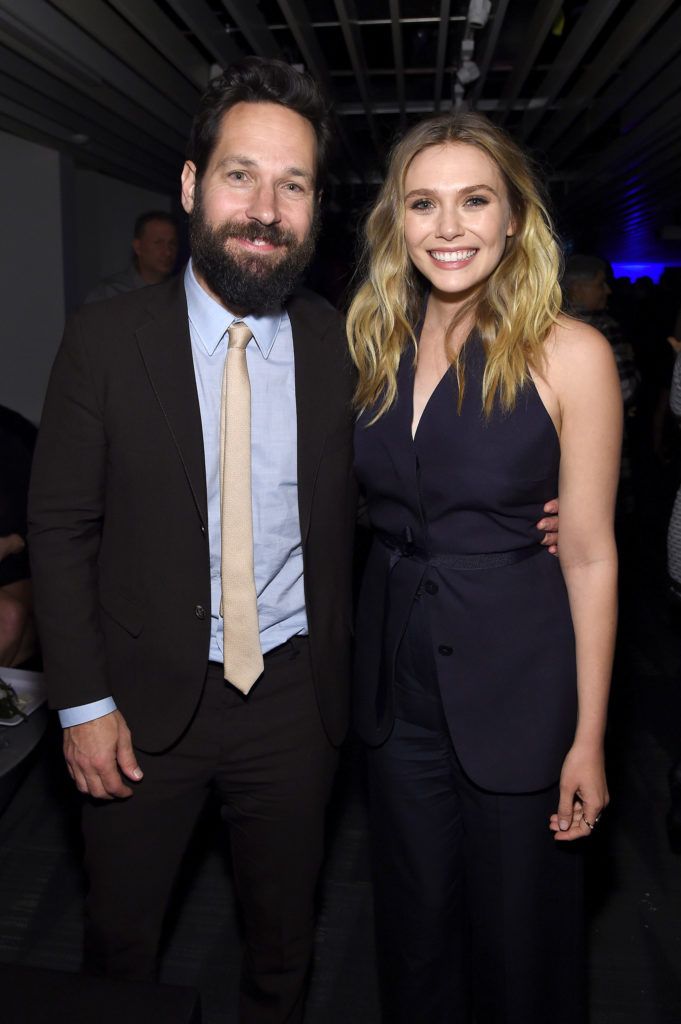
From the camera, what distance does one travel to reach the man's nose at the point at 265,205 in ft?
5.28

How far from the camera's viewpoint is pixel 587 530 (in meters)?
1.59

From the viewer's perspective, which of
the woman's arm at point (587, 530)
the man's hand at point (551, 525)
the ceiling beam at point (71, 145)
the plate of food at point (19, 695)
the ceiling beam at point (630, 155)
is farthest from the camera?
the ceiling beam at point (630, 155)

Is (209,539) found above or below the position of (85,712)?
above

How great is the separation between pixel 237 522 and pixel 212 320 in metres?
0.36

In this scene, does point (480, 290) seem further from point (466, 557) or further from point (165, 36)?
point (165, 36)

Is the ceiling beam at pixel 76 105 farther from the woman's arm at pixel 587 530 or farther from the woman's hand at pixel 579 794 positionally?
the woman's hand at pixel 579 794

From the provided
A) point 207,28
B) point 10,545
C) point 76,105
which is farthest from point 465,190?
point 76,105

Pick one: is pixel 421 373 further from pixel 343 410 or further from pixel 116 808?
pixel 116 808

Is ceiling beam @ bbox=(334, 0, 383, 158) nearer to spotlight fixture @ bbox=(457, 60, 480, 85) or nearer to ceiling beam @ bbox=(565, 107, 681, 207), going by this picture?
spotlight fixture @ bbox=(457, 60, 480, 85)

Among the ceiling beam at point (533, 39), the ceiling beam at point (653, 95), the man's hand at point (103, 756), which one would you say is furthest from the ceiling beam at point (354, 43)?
the man's hand at point (103, 756)

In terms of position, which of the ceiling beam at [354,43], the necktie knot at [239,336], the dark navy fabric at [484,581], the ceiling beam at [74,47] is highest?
the ceiling beam at [354,43]

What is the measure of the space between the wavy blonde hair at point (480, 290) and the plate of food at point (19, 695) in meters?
1.22

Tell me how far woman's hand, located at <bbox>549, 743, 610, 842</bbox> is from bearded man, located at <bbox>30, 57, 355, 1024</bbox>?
0.43m

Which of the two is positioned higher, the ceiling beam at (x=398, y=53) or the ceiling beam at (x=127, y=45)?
the ceiling beam at (x=398, y=53)
